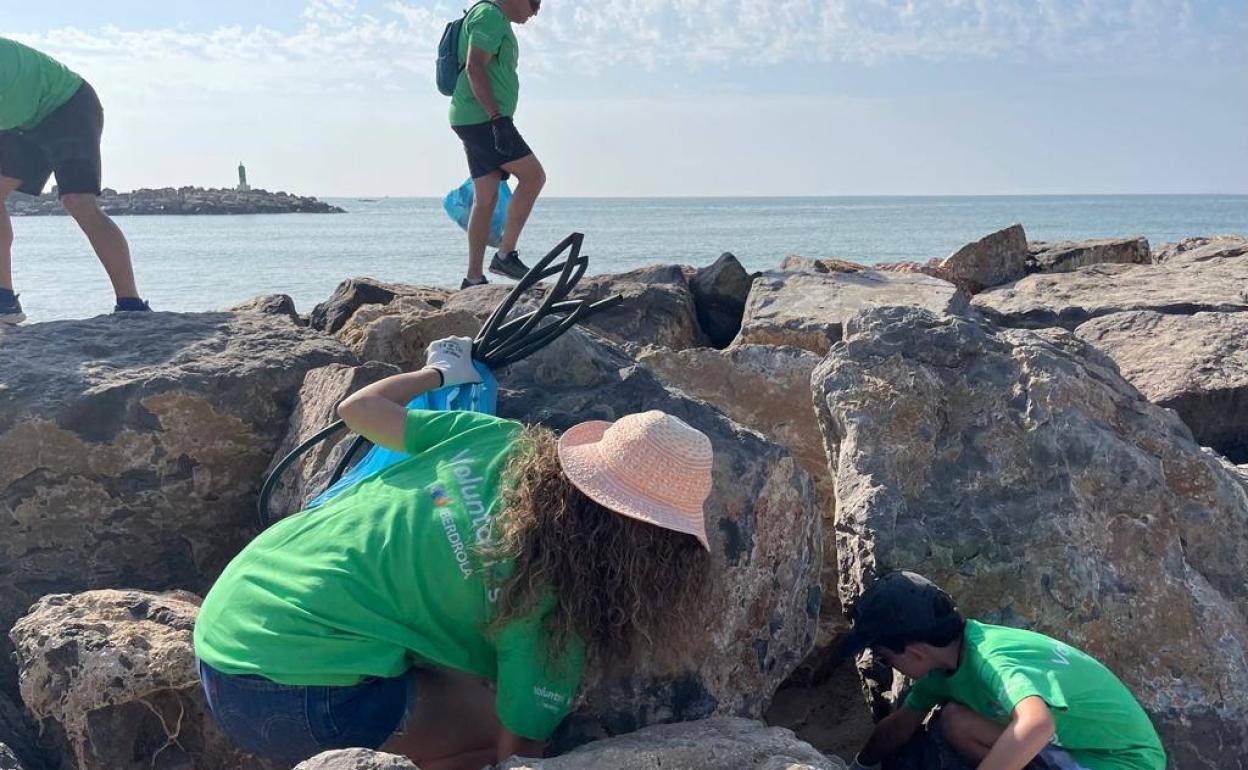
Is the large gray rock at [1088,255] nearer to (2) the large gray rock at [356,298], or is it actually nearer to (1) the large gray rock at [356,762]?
(2) the large gray rock at [356,298]

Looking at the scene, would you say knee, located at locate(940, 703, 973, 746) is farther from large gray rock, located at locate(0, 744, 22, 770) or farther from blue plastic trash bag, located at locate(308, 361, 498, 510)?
large gray rock, located at locate(0, 744, 22, 770)

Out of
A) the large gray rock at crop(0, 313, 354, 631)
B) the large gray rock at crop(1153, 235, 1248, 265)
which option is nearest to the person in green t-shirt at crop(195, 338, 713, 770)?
the large gray rock at crop(0, 313, 354, 631)

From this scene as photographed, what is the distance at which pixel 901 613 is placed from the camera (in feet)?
8.80

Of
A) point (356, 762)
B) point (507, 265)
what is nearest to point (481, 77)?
point (507, 265)

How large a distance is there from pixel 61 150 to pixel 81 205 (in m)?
0.29

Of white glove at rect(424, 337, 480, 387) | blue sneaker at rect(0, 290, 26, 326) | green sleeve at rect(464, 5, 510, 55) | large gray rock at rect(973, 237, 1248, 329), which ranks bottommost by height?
large gray rock at rect(973, 237, 1248, 329)

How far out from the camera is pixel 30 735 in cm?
299

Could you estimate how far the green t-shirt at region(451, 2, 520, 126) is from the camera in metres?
5.73

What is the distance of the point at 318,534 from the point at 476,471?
0.34 metres

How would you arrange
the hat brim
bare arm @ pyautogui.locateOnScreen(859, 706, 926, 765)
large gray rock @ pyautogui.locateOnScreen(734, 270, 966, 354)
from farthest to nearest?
large gray rock @ pyautogui.locateOnScreen(734, 270, 966, 354) < bare arm @ pyautogui.locateOnScreen(859, 706, 926, 765) < the hat brim

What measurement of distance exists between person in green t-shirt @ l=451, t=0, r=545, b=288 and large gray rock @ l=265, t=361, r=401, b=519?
85.2 inches

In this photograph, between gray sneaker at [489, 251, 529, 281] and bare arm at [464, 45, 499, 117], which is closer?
bare arm at [464, 45, 499, 117]

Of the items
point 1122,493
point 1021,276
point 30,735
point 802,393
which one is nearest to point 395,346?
point 802,393

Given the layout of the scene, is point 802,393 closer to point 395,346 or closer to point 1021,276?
point 395,346
